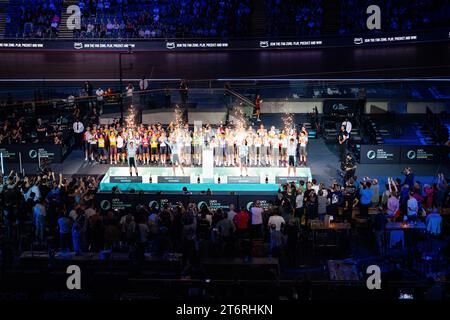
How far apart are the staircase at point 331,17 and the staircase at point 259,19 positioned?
360cm

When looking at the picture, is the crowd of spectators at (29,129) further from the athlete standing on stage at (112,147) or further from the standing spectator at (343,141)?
the standing spectator at (343,141)

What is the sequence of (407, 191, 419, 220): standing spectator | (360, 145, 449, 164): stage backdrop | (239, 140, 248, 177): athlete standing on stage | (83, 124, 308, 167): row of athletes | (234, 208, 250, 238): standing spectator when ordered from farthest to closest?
(360, 145, 449, 164): stage backdrop, (83, 124, 308, 167): row of athletes, (239, 140, 248, 177): athlete standing on stage, (407, 191, 419, 220): standing spectator, (234, 208, 250, 238): standing spectator

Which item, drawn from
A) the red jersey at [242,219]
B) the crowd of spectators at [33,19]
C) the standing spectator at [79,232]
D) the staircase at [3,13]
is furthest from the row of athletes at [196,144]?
the staircase at [3,13]

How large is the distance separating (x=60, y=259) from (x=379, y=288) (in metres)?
8.27

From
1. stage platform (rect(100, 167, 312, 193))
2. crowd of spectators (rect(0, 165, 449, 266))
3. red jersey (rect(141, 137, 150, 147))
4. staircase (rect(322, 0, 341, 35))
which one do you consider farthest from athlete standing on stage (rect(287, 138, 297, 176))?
staircase (rect(322, 0, 341, 35))

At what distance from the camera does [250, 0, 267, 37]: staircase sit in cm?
4459

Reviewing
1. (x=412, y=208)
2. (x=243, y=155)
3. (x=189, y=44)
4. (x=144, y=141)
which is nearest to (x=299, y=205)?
(x=412, y=208)

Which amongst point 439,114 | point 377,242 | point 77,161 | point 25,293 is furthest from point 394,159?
point 25,293

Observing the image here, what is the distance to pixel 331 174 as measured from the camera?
97.3 feet

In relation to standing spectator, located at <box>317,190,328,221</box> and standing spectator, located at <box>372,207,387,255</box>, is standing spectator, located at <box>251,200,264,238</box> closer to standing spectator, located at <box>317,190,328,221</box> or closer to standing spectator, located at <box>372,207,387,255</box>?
standing spectator, located at <box>317,190,328,221</box>

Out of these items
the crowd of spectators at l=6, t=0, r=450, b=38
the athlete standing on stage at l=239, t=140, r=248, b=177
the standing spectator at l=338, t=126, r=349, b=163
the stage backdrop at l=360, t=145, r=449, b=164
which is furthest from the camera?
the crowd of spectators at l=6, t=0, r=450, b=38

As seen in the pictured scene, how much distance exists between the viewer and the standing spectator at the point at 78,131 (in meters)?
31.7

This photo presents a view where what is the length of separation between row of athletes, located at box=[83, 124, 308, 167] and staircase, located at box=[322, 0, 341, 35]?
15.2 m

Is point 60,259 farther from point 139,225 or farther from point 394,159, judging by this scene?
point 394,159
